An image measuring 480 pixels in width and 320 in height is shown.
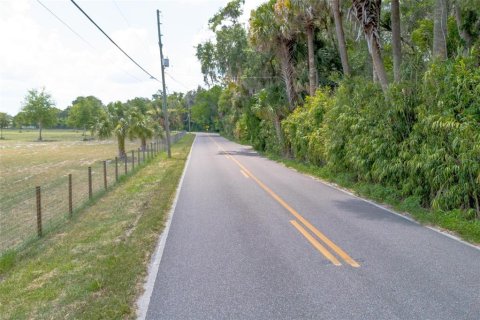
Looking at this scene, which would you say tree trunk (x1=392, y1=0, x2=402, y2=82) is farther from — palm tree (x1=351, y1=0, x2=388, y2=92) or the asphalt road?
the asphalt road

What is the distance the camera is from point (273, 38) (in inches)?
958

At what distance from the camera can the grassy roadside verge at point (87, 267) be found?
15.6 ft

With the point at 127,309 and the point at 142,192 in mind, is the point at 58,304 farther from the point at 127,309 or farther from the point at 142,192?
the point at 142,192

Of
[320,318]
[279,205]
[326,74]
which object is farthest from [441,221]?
[326,74]

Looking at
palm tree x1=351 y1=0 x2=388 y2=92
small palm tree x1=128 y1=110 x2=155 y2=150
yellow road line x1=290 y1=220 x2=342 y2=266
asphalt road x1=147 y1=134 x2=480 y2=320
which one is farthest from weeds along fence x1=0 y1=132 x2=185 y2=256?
small palm tree x1=128 y1=110 x2=155 y2=150

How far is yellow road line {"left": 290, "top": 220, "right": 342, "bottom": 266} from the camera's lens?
6.14 m

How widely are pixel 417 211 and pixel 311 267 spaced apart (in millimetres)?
4364

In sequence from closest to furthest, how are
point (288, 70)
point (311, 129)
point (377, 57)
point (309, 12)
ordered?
point (377, 57)
point (311, 129)
point (309, 12)
point (288, 70)

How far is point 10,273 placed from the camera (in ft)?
22.4

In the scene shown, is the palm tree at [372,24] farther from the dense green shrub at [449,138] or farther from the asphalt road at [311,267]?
the asphalt road at [311,267]

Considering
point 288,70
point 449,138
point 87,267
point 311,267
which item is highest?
point 288,70

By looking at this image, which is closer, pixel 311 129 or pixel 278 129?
pixel 311 129

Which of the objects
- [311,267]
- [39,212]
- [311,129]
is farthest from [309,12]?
[311,267]

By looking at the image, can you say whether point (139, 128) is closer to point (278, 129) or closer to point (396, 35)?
point (278, 129)
